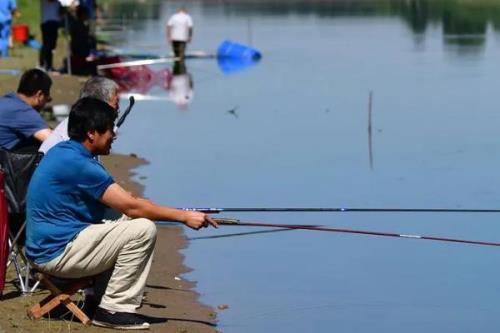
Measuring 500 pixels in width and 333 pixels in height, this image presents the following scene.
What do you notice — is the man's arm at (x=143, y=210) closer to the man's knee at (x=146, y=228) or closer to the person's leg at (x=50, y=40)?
the man's knee at (x=146, y=228)

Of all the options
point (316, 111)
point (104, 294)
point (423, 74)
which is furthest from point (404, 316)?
point (423, 74)

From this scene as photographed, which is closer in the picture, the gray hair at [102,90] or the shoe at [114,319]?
the shoe at [114,319]

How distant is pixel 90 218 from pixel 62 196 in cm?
21

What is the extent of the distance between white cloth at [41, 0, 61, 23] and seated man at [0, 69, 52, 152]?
13266 mm

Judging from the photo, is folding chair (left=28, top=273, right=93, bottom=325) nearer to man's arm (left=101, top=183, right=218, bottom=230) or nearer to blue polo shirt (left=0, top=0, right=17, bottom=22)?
man's arm (left=101, top=183, right=218, bottom=230)

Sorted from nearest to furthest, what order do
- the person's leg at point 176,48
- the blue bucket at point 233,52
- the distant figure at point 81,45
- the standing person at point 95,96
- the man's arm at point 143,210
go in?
the man's arm at point 143,210 < the standing person at point 95,96 < the distant figure at point 81,45 < the person's leg at point 176,48 < the blue bucket at point 233,52

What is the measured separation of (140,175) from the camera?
1375cm

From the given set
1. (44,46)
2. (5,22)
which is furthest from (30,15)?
(44,46)

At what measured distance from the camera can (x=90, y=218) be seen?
22.3 feet

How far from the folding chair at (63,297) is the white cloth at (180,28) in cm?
2132

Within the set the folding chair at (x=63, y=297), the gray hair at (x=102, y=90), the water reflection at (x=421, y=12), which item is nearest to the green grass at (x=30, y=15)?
the water reflection at (x=421, y=12)

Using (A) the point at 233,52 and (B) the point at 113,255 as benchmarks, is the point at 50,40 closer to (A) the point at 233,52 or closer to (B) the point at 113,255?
(A) the point at 233,52

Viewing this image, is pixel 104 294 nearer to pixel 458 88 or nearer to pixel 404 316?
pixel 404 316

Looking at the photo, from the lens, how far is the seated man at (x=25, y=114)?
8.43 m
